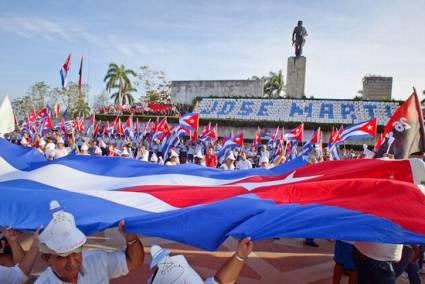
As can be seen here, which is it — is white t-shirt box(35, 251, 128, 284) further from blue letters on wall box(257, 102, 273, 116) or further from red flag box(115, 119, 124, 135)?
blue letters on wall box(257, 102, 273, 116)

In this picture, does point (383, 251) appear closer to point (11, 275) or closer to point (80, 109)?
point (11, 275)

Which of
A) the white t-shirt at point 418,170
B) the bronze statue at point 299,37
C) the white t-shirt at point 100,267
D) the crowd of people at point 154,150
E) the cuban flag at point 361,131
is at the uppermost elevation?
the bronze statue at point 299,37

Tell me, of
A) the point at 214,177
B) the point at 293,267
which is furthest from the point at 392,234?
the point at 293,267

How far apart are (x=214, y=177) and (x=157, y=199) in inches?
58.1

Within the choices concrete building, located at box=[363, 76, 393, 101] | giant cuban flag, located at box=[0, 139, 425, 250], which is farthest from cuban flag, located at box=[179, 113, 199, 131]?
concrete building, located at box=[363, 76, 393, 101]

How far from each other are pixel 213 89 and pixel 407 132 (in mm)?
33228

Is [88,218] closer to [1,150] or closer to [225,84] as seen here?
[1,150]

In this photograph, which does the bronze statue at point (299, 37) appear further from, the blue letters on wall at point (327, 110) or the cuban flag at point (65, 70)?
the cuban flag at point (65, 70)

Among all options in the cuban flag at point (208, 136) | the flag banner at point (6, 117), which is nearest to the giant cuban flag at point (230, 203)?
the flag banner at point (6, 117)

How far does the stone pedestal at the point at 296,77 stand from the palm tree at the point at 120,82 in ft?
91.1

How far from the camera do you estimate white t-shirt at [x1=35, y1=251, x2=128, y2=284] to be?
93.8 inches

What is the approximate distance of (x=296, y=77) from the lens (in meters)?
33.6

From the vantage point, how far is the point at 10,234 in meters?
2.99

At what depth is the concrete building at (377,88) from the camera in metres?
34.7
